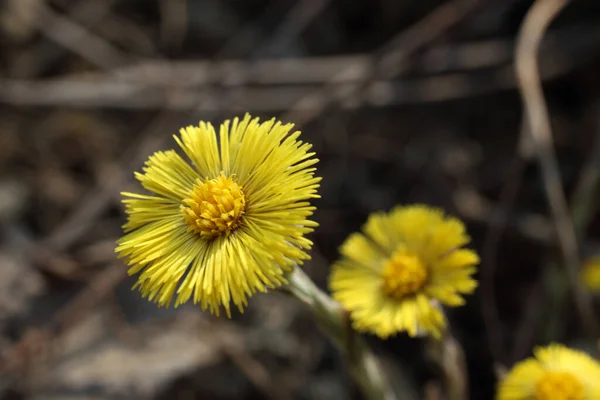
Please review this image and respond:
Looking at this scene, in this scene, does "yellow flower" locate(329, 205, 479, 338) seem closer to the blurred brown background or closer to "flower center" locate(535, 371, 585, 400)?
"flower center" locate(535, 371, 585, 400)

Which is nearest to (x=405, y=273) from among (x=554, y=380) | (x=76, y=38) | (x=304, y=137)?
(x=554, y=380)

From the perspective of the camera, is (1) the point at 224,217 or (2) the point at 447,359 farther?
(2) the point at 447,359

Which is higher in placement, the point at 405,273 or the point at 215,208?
the point at 215,208

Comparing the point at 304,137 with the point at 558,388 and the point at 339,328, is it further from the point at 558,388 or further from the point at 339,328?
the point at 558,388

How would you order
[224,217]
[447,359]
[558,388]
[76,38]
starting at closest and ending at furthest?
[224,217] → [558,388] → [447,359] → [76,38]

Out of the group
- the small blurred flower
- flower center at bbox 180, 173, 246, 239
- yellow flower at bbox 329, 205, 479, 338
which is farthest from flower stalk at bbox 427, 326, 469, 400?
the small blurred flower

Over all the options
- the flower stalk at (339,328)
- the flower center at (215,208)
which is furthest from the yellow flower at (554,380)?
the flower center at (215,208)

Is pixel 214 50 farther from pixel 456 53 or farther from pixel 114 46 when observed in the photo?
pixel 456 53
